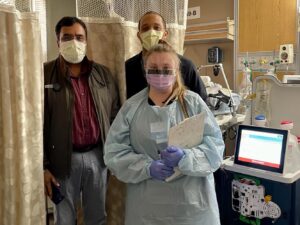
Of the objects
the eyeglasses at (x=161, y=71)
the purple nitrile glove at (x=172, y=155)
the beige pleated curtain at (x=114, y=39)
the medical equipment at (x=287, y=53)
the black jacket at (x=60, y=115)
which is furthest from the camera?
the medical equipment at (x=287, y=53)

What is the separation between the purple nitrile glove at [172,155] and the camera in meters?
1.29

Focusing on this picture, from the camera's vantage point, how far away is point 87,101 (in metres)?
→ 1.74

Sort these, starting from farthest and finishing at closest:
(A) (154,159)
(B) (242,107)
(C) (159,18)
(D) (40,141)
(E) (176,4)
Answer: (B) (242,107) < (E) (176,4) < (C) (159,18) < (D) (40,141) < (A) (154,159)

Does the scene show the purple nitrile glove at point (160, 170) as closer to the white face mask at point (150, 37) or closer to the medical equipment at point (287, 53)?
the white face mask at point (150, 37)

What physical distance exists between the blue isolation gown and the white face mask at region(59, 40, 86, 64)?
0.47 m

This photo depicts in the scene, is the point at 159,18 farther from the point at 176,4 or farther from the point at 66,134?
the point at 66,134

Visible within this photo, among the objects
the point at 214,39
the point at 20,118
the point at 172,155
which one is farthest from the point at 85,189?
the point at 214,39

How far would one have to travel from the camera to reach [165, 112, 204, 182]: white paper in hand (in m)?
1.32

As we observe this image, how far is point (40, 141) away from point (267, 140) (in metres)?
1.18

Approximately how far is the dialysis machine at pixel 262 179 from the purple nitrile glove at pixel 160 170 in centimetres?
68

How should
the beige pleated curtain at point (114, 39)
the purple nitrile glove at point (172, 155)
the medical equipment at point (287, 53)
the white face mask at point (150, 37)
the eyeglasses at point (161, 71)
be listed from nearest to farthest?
1. the purple nitrile glove at point (172, 155)
2. the eyeglasses at point (161, 71)
3. the white face mask at point (150, 37)
4. the beige pleated curtain at point (114, 39)
5. the medical equipment at point (287, 53)

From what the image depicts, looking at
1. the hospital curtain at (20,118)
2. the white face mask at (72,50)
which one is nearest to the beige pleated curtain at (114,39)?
the white face mask at (72,50)

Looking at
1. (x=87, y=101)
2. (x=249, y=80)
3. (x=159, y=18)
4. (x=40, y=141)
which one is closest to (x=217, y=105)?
(x=249, y=80)

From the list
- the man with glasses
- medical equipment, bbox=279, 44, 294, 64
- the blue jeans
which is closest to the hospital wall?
medical equipment, bbox=279, 44, 294, 64
